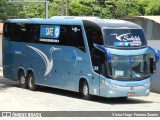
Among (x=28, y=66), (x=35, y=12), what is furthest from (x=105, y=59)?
(x=35, y=12)

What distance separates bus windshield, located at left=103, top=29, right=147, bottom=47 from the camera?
21422mm

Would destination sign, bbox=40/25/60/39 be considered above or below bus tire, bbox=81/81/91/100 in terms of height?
above

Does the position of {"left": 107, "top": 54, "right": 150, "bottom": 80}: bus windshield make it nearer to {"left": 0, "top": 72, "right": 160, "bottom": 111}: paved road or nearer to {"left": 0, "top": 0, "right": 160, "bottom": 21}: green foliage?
{"left": 0, "top": 72, "right": 160, "bottom": 111}: paved road

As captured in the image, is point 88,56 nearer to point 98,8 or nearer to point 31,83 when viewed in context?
point 31,83

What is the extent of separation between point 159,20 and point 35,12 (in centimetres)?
4433

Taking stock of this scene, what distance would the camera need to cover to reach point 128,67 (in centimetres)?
2139

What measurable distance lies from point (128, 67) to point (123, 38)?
1.28 metres

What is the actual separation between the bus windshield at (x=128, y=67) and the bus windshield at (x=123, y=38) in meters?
0.55

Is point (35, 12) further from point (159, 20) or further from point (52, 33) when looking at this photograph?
point (52, 33)

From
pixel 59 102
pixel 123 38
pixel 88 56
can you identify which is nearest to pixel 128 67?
pixel 123 38

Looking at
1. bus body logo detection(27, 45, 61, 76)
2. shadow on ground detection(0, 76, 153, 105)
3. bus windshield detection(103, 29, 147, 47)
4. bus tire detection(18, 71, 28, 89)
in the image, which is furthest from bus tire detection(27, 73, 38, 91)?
bus windshield detection(103, 29, 147, 47)

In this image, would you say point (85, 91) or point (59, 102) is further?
point (85, 91)

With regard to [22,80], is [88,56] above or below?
above

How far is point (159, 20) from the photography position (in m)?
33.1
